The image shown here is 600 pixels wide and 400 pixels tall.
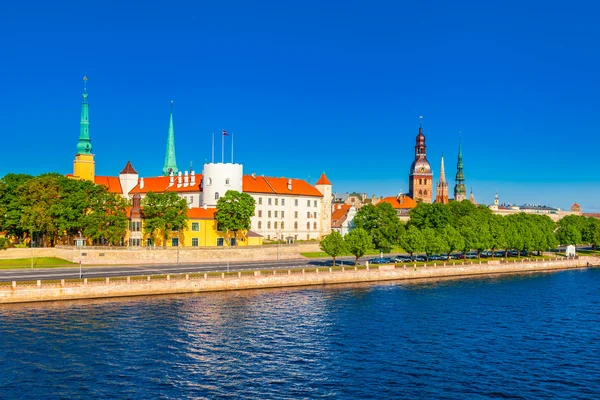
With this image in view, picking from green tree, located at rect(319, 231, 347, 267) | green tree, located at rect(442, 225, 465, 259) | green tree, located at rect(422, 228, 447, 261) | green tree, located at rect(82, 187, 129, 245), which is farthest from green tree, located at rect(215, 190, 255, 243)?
green tree, located at rect(442, 225, 465, 259)

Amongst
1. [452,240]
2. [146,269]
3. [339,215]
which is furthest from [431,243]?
[339,215]

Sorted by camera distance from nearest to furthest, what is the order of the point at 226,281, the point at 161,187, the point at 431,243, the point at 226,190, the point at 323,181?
the point at 226,281, the point at 431,243, the point at 226,190, the point at 161,187, the point at 323,181

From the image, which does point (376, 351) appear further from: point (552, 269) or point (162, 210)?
point (552, 269)

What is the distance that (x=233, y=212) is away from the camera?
368 ft

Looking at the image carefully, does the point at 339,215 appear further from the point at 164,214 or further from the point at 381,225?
the point at 164,214

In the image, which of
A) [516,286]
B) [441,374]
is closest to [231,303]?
[441,374]

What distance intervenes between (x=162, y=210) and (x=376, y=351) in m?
65.3

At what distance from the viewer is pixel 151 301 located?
232ft

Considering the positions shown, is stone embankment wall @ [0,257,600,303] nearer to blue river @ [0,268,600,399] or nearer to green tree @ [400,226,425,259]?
blue river @ [0,268,600,399]

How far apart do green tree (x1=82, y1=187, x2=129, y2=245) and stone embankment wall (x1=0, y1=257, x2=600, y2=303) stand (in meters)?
29.3

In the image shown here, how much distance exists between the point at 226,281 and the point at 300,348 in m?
32.0

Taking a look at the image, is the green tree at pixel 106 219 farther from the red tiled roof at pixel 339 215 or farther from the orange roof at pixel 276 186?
the red tiled roof at pixel 339 215

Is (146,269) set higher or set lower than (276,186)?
lower

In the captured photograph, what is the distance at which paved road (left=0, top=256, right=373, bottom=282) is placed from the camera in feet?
257
